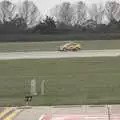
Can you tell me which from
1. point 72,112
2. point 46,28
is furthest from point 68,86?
point 46,28

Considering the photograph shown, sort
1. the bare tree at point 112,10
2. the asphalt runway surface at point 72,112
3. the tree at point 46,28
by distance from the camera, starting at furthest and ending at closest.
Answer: the bare tree at point 112,10, the tree at point 46,28, the asphalt runway surface at point 72,112

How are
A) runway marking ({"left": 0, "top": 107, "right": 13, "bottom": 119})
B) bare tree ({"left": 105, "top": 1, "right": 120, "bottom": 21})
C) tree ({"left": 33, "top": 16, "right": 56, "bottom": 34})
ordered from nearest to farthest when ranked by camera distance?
runway marking ({"left": 0, "top": 107, "right": 13, "bottom": 119}) → tree ({"left": 33, "top": 16, "right": 56, "bottom": 34}) → bare tree ({"left": 105, "top": 1, "right": 120, "bottom": 21})

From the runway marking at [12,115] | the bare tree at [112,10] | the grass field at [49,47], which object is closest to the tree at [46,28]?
the bare tree at [112,10]

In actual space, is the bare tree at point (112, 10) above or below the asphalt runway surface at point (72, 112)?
above

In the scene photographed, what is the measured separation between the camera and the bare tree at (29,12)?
140m

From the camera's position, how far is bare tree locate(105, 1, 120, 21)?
141 metres

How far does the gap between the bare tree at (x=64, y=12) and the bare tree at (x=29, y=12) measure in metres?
6.47

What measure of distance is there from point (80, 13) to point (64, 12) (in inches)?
227

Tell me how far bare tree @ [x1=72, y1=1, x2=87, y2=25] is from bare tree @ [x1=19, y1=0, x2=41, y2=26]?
40.6 feet

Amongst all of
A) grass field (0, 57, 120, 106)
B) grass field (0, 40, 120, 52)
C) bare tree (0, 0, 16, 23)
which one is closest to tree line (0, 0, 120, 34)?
bare tree (0, 0, 16, 23)

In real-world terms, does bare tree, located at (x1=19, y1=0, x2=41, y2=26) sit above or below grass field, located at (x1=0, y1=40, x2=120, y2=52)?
above

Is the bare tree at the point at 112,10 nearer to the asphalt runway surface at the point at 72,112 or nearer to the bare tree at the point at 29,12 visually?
the bare tree at the point at 29,12

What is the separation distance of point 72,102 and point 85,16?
130 meters

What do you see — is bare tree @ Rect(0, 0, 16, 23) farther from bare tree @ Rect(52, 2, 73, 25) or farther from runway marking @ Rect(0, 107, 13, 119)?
runway marking @ Rect(0, 107, 13, 119)
